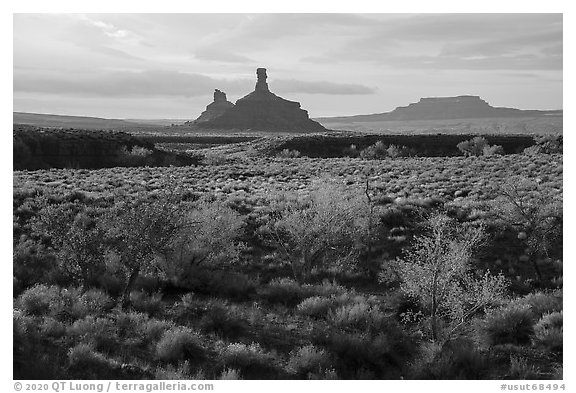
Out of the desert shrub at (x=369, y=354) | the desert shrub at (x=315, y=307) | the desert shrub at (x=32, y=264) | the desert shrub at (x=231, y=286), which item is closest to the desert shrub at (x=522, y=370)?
the desert shrub at (x=369, y=354)

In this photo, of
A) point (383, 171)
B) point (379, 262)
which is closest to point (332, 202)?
point (379, 262)

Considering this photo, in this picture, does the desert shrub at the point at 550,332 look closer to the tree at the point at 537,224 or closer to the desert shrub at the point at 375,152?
the tree at the point at 537,224

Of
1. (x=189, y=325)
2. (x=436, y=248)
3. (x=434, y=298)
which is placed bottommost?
(x=189, y=325)

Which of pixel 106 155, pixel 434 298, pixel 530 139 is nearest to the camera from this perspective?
pixel 434 298

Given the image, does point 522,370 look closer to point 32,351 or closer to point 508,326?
point 508,326

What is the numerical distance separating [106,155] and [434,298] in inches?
1758

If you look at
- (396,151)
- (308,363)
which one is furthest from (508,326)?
(396,151)

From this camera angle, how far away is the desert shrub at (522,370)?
9910 millimetres

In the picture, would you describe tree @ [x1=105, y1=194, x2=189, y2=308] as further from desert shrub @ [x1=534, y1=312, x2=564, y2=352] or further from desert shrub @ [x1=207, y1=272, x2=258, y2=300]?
desert shrub @ [x1=534, y1=312, x2=564, y2=352]

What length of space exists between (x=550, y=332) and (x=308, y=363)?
18.4 feet

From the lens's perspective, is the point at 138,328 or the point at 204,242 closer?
the point at 138,328

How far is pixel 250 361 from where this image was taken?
10.3m

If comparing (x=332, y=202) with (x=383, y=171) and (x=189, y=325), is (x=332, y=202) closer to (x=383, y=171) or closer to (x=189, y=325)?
(x=189, y=325)

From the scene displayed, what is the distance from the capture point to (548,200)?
1964 cm
